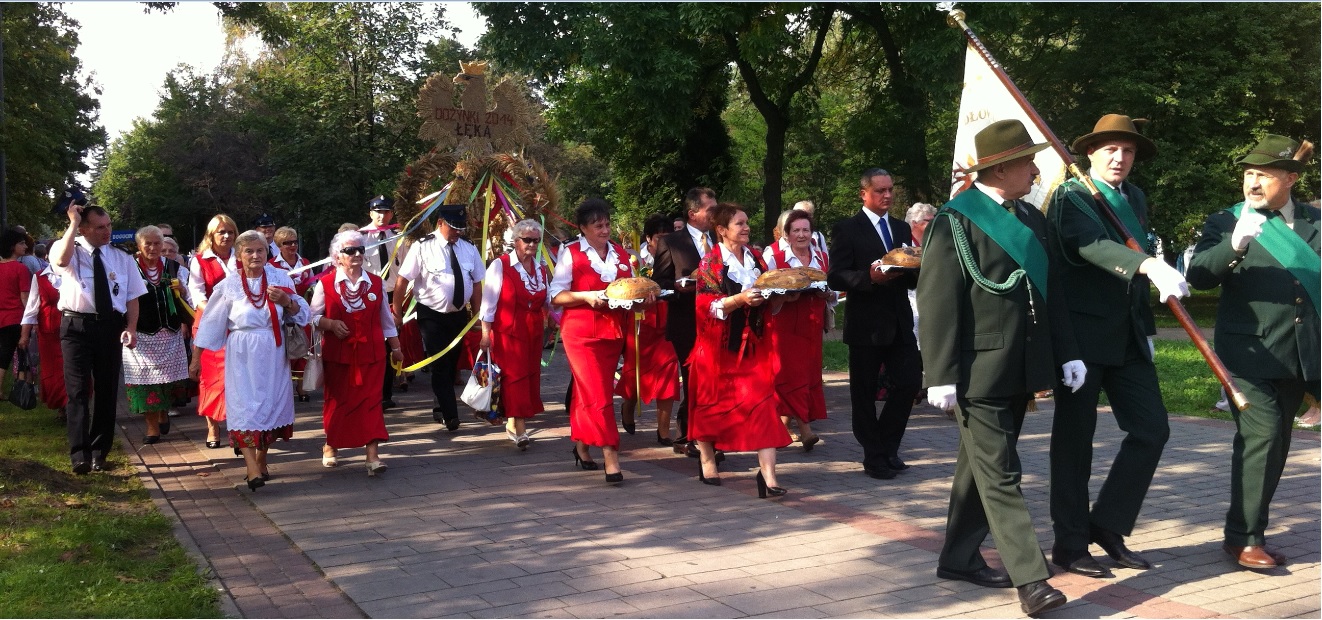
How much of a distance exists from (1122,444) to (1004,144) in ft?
5.02

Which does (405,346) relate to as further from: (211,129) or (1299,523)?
(211,129)

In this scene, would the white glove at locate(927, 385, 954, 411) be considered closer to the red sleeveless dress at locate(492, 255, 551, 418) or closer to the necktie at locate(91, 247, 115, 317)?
the red sleeveless dress at locate(492, 255, 551, 418)

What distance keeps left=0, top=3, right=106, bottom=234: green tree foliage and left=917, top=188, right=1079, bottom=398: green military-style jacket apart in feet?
64.9

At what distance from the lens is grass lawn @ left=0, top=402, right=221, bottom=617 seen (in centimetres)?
525

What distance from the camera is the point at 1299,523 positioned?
21.0 ft

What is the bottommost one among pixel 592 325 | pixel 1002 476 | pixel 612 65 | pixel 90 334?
pixel 1002 476

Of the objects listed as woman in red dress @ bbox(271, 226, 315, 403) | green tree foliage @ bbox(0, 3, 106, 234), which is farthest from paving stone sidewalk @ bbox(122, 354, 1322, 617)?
green tree foliage @ bbox(0, 3, 106, 234)

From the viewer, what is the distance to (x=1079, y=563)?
17.9 ft

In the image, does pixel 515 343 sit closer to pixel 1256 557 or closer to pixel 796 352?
pixel 796 352

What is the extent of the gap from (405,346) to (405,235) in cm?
120

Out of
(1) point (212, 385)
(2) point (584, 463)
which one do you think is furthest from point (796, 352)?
(1) point (212, 385)

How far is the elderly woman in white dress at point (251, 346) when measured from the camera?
26.0 ft

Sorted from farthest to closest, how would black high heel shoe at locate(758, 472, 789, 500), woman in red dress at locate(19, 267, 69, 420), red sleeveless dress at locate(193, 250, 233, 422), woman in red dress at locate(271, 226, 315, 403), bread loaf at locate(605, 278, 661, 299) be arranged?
woman in red dress at locate(271, 226, 315, 403) < woman in red dress at locate(19, 267, 69, 420) < red sleeveless dress at locate(193, 250, 233, 422) < bread loaf at locate(605, 278, 661, 299) < black high heel shoe at locate(758, 472, 789, 500)

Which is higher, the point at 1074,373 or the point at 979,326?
the point at 979,326
